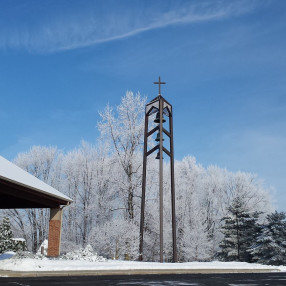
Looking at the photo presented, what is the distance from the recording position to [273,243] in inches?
997

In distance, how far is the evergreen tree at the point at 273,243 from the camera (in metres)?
25.1

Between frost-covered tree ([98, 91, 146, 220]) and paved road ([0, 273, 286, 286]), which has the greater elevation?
frost-covered tree ([98, 91, 146, 220])

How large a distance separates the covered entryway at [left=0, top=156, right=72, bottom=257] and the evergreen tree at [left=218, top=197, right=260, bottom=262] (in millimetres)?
16426

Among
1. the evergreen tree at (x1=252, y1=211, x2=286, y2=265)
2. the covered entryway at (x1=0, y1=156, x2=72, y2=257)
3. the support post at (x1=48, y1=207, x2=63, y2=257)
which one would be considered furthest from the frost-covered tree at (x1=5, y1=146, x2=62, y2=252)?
the evergreen tree at (x1=252, y1=211, x2=286, y2=265)

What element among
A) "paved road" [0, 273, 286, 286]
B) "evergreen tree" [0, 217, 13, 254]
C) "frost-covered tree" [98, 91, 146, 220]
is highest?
"frost-covered tree" [98, 91, 146, 220]

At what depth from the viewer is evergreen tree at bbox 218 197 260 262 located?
28.9m

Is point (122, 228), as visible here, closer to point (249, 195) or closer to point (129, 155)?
point (129, 155)

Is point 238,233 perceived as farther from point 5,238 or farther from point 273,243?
point 5,238

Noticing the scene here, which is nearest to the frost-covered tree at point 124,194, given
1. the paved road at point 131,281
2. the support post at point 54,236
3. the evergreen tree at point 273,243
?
the evergreen tree at point 273,243

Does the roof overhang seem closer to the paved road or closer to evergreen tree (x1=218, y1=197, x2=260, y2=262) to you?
the paved road

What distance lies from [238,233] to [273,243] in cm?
444

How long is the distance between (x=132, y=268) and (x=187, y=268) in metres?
2.04

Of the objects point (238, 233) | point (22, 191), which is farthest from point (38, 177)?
point (22, 191)

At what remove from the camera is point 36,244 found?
116 ft
